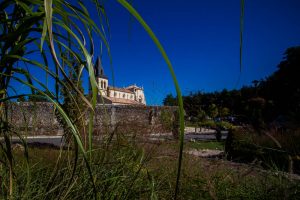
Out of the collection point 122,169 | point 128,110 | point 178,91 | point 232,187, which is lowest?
point 232,187

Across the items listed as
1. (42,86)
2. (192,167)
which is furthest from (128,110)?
(42,86)

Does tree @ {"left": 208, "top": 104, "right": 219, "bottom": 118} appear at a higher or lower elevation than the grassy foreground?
higher

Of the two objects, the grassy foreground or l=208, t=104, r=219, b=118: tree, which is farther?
l=208, t=104, r=219, b=118: tree

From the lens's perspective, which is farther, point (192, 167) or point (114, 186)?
point (192, 167)

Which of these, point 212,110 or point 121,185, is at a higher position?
point 212,110

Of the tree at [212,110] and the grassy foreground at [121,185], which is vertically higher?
the tree at [212,110]

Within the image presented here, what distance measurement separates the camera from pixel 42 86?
675mm

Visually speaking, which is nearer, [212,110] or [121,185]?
[121,185]

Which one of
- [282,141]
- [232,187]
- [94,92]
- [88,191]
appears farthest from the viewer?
→ [282,141]

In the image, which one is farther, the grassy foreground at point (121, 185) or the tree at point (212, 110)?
the tree at point (212, 110)

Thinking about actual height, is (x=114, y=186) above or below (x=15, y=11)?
below

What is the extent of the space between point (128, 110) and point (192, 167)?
22529 millimetres

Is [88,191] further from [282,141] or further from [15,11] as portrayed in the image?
[282,141]

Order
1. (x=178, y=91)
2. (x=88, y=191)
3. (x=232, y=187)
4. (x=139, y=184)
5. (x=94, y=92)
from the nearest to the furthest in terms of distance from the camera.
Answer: (x=178, y=91)
(x=94, y=92)
(x=88, y=191)
(x=139, y=184)
(x=232, y=187)
